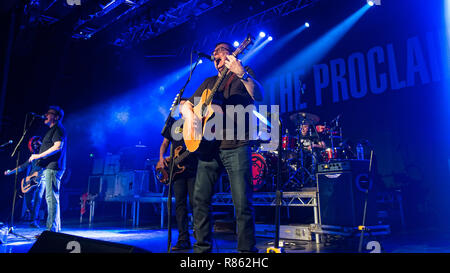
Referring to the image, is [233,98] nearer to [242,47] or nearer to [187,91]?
[242,47]

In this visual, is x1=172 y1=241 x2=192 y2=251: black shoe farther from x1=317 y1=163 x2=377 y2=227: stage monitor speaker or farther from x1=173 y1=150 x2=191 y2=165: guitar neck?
x1=317 y1=163 x2=377 y2=227: stage monitor speaker

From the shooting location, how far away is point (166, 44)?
9.65 m

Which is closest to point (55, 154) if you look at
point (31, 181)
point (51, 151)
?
point (51, 151)

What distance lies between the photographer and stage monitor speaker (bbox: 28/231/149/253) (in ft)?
6.43

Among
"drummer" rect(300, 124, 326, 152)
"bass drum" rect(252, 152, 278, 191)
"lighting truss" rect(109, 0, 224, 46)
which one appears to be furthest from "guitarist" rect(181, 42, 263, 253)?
"lighting truss" rect(109, 0, 224, 46)

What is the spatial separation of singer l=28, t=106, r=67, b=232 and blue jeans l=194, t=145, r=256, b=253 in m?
3.21

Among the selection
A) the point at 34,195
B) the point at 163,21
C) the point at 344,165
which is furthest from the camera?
the point at 163,21

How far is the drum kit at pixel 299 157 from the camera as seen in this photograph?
21.1ft

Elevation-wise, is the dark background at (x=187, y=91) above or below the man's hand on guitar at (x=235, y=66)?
above

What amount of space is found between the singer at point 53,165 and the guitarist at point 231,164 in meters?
3.09

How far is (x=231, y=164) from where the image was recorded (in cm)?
274

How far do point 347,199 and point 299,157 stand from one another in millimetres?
2440

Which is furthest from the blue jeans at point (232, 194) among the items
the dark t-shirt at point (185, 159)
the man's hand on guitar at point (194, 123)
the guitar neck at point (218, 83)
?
the dark t-shirt at point (185, 159)

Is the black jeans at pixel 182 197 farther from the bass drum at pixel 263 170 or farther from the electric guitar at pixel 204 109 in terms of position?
the bass drum at pixel 263 170
